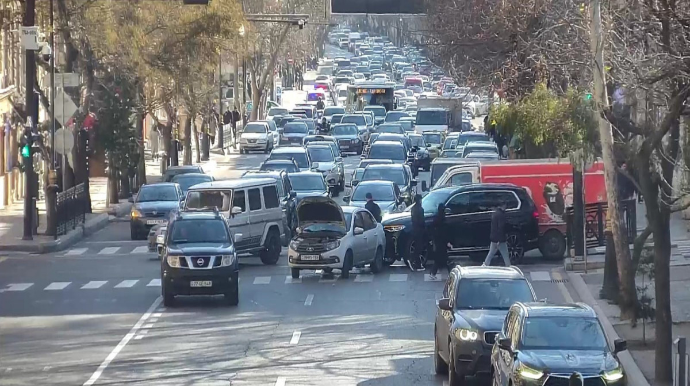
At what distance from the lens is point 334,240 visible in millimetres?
29938

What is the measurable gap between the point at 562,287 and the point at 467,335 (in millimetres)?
11088

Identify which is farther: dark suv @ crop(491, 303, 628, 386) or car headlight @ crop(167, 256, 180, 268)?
car headlight @ crop(167, 256, 180, 268)

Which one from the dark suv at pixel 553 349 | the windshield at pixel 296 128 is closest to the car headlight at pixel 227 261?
the dark suv at pixel 553 349

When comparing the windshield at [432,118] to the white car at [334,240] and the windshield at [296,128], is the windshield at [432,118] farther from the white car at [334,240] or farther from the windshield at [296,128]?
the white car at [334,240]

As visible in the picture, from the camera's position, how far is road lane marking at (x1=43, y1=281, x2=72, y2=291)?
29484 mm

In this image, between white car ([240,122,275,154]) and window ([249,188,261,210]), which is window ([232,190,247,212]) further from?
white car ([240,122,275,154])

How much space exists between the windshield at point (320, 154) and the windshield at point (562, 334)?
38.0m

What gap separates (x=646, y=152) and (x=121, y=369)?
8251 mm

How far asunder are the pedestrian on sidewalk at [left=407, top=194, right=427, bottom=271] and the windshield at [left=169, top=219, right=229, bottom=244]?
5.32 meters

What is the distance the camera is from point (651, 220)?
728 inches

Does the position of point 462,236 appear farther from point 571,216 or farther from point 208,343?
point 208,343

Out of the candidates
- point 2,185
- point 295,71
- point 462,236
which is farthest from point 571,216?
point 295,71

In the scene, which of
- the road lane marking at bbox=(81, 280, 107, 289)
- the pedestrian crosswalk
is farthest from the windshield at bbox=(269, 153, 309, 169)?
the road lane marking at bbox=(81, 280, 107, 289)

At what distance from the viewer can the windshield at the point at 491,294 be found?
740 inches
